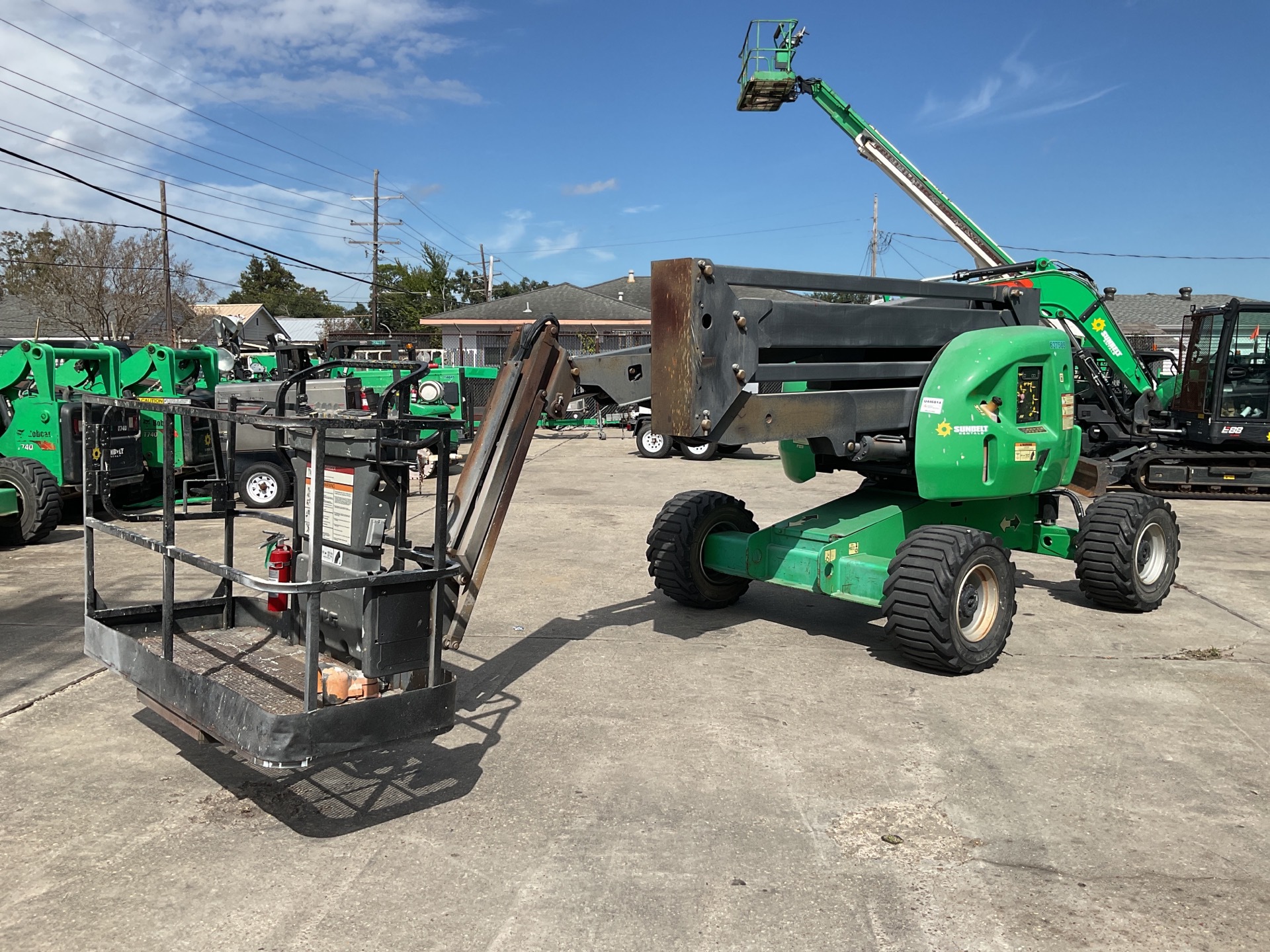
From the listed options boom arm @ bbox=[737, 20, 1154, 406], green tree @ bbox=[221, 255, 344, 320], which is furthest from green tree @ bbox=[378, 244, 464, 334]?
boom arm @ bbox=[737, 20, 1154, 406]

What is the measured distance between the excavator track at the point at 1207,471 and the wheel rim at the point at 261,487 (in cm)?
1291

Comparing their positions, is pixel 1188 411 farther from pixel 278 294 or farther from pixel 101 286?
pixel 278 294

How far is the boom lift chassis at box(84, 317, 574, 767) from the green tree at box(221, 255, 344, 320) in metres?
78.1

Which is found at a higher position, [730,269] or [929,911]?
[730,269]

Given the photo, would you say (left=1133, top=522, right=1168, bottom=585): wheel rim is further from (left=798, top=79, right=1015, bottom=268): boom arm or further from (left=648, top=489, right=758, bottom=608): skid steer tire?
(left=798, top=79, right=1015, bottom=268): boom arm

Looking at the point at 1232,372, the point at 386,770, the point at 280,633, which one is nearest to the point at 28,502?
the point at 280,633

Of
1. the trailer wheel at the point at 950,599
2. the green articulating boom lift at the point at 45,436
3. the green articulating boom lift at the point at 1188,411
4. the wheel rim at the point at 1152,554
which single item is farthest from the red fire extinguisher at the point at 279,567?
the green articulating boom lift at the point at 1188,411

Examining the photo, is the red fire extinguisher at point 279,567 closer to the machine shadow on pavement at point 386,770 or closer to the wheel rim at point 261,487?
the machine shadow on pavement at point 386,770

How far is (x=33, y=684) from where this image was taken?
18.7 feet

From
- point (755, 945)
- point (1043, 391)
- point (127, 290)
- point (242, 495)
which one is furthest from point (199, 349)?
point (127, 290)

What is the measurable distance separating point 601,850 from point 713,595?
3.91m

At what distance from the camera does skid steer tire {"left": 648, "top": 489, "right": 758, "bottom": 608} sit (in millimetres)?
7438

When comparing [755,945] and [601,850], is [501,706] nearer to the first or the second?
[601,850]

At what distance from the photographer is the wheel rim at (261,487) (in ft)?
41.1
